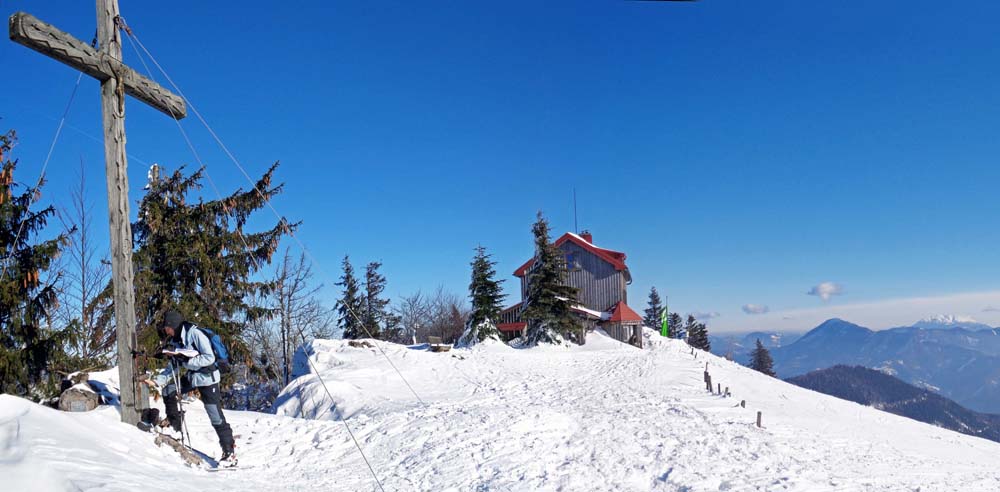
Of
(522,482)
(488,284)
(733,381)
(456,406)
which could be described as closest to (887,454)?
(522,482)

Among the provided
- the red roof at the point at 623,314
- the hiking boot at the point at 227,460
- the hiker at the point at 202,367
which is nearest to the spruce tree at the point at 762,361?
the red roof at the point at 623,314

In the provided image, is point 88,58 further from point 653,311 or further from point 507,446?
point 653,311

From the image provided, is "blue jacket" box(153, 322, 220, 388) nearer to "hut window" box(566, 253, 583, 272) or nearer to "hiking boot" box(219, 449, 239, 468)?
"hiking boot" box(219, 449, 239, 468)

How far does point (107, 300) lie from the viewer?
13969 millimetres

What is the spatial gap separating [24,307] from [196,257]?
4821mm

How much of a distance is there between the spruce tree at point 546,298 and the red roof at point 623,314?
17.3 ft

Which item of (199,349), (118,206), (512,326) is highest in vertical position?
(118,206)

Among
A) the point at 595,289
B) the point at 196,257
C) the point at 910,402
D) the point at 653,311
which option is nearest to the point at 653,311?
the point at 653,311

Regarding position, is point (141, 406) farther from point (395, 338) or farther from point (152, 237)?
point (395, 338)

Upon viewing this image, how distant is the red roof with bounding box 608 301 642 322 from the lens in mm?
36331

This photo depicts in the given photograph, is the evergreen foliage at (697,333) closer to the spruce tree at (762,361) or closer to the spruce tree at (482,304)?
the spruce tree at (762,361)

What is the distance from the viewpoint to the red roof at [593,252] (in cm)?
3896

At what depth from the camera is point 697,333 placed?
68375 mm

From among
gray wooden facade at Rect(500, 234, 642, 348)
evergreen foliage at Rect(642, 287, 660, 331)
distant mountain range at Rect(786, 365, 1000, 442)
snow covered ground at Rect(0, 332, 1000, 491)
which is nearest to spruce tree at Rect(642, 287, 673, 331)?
evergreen foliage at Rect(642, 287, 660, 331)
